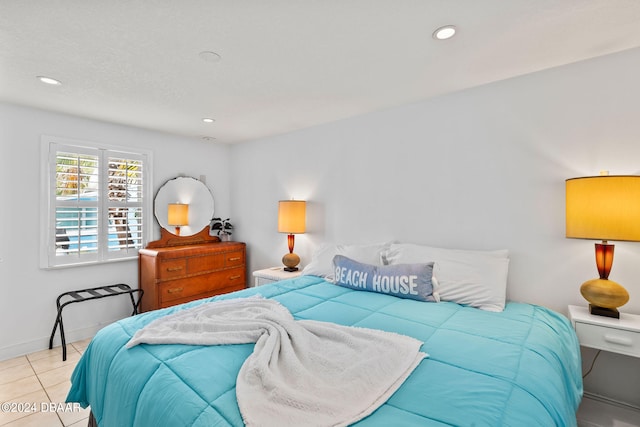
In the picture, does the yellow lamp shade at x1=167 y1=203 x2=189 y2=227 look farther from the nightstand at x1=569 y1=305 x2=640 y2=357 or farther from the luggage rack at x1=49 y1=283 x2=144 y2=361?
the nightstand at x1=569 y1=305 x2=640 y2=357

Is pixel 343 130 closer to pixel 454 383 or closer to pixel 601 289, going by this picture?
pixel 601 289

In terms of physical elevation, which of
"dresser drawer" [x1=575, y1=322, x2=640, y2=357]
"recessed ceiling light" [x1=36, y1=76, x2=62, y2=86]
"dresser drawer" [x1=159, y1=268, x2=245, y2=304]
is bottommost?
"dresser drawer" [x1=159, y1=268, x2=245, y2=304]

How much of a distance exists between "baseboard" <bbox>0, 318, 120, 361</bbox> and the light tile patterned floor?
6cm

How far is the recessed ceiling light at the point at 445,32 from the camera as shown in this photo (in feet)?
5.57

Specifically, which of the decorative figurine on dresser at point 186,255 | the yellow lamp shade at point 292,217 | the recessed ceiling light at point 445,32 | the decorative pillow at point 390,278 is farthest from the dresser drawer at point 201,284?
the recessed ceiling light at point 445,32

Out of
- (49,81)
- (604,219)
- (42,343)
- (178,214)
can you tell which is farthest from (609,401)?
(42,343)

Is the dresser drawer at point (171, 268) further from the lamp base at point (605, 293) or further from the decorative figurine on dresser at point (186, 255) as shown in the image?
the lamp base at point (605, 293)

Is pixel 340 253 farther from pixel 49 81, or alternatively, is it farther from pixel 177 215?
A: pixel 49 81

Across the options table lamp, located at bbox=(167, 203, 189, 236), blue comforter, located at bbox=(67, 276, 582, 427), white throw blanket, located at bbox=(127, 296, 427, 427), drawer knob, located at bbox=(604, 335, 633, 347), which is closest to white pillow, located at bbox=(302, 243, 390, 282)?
blue comforter, located at bbox=(67, 276, 582, 427)

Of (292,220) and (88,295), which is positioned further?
(292,220)

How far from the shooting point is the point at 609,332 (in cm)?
176

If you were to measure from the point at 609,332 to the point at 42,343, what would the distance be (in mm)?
4575

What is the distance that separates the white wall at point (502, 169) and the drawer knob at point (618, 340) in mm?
386

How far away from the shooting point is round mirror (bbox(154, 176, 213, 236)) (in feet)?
12.7
